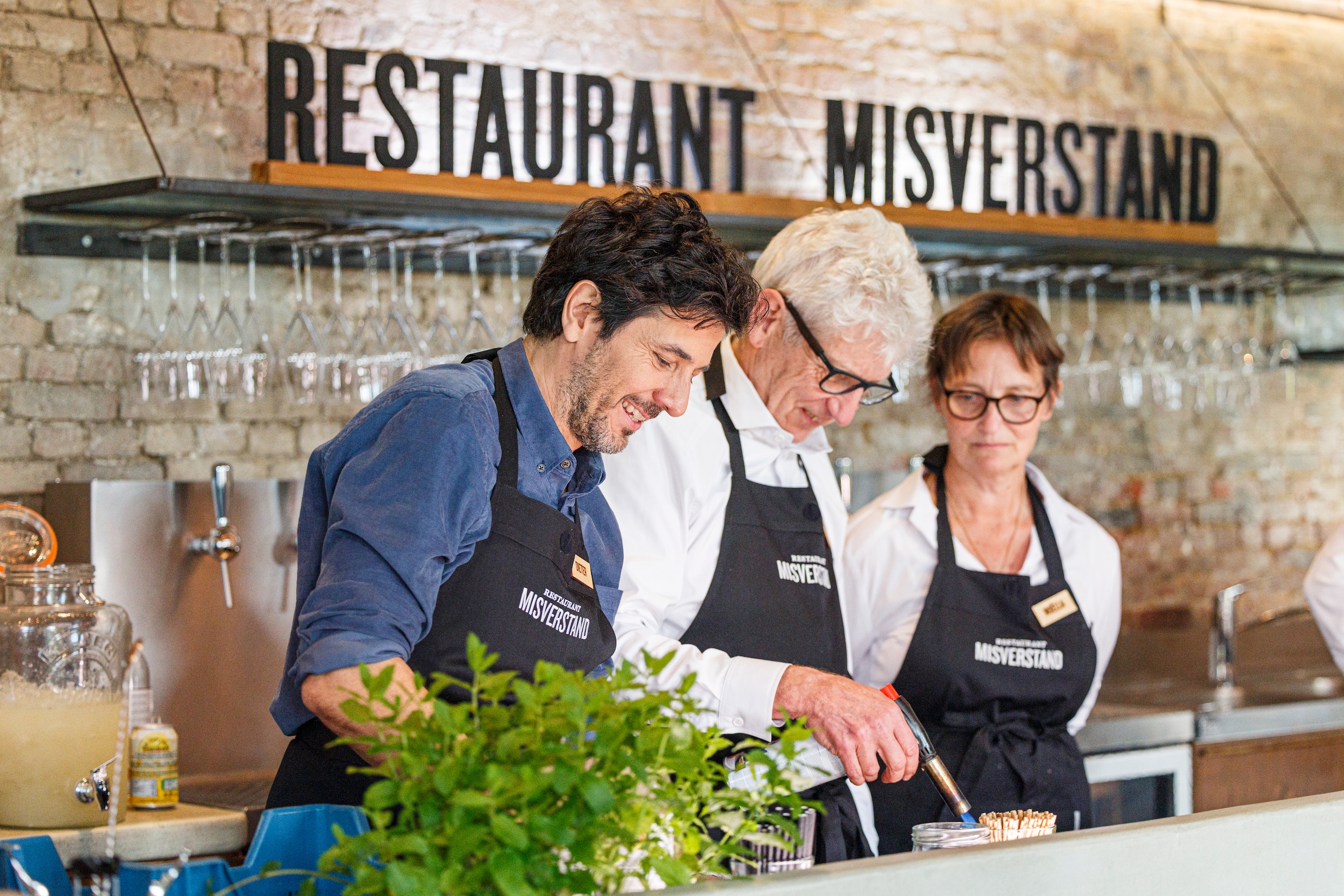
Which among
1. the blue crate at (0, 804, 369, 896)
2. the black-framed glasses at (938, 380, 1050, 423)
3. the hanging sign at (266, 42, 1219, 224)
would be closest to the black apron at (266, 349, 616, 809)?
the blue crate at (0, 804, 369, 896)

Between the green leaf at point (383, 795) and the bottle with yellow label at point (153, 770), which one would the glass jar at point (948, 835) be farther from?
the bottle with yellow label at point (153, 770)

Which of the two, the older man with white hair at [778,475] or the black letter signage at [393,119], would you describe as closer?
the older man with white hair at [778,475]

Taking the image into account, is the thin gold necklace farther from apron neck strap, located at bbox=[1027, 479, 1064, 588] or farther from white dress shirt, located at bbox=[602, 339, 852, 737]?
white dress shirt, located at bbox=[602, 339, 852, 737]

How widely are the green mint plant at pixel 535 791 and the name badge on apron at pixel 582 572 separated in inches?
28.0

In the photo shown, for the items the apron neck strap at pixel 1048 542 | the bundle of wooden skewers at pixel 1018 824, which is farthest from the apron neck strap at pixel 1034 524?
the bundle of wooden skewers at pixel 1018 824

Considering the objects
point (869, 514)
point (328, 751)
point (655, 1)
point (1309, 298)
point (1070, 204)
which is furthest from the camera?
point (1309, 298)

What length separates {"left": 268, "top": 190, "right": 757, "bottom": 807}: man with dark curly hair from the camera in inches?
61.4

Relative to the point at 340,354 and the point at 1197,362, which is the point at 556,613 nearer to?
the point at 340,354

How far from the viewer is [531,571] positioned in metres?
1.79

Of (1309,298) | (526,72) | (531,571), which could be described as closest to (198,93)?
(526,72)

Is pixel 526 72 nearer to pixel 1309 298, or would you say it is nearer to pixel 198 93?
pixel 198 93

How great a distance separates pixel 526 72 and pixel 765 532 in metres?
2.30

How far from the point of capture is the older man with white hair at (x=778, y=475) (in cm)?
224

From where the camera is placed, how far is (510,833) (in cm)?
Result: 101
